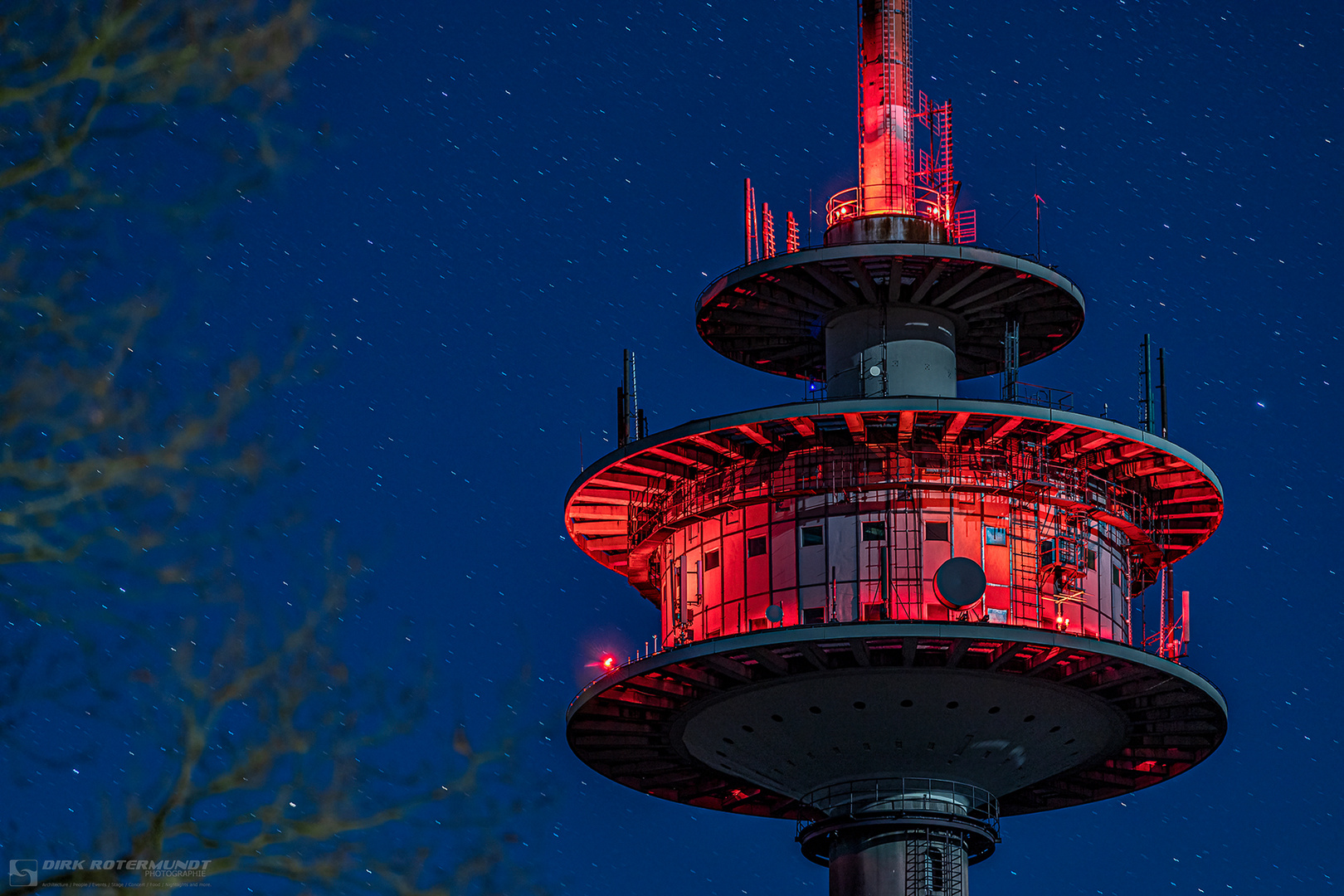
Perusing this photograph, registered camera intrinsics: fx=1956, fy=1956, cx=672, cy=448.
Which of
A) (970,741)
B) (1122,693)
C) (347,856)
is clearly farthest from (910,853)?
(347,856)

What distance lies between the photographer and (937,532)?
160ft

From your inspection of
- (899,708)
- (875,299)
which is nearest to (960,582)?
(899,708)

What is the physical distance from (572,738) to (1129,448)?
16954 mm

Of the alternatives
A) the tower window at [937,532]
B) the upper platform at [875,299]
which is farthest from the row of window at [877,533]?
the upper platform at [875,299]

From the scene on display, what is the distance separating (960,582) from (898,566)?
244 centimetres

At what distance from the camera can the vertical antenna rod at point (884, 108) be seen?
180ft

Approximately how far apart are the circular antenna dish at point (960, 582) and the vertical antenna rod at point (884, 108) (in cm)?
1226

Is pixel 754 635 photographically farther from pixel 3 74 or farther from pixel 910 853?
pixel 3 74

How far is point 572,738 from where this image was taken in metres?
53.8

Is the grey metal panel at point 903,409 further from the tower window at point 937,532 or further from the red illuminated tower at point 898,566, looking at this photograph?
the tower window at point 937,532

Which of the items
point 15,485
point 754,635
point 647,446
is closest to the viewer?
point 15,485

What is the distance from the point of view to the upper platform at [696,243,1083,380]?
51.5m

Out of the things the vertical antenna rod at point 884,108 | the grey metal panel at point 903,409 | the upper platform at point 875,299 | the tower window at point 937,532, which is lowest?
the tower window at point 937,532

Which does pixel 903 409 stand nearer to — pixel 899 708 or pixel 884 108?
pixel 899 708
